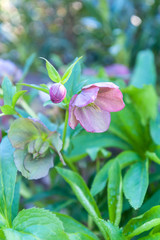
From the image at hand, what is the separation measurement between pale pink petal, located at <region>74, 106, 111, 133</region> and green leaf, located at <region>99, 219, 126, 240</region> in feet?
0.47

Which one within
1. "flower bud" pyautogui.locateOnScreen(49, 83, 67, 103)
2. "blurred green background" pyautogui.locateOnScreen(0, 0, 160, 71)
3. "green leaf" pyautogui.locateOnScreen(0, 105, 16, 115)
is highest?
"flower bud" pyautogui.locateOnScreen(49, 83, 67, 103)

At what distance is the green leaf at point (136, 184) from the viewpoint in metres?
0.47

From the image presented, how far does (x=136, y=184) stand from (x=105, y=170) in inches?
3.2

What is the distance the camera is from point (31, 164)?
1.57ft

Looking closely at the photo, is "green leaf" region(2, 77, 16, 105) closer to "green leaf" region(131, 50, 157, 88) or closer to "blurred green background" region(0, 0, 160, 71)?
"green leaf" region(131, 50, 157, 88)

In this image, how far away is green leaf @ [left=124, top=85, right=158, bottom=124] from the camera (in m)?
0.73

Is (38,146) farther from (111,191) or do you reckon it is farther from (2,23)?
(2,23)

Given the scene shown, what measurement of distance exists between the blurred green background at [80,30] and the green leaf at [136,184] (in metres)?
0.85

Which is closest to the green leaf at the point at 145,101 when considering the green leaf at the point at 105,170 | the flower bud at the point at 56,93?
the green leaf at the point at 105,170

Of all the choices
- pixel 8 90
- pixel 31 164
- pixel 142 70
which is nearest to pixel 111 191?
pixel 31 164

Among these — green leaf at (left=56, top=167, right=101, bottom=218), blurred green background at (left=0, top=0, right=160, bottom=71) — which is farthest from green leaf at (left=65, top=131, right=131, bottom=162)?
blurred green background at (left=0, top=0, right=160, bottom=71)

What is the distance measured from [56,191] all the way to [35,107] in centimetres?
49

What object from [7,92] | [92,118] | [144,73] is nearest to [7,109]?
[7,92]

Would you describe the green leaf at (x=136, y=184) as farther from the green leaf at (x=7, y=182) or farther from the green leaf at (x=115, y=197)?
the green leaf at (x=7, y=182)
